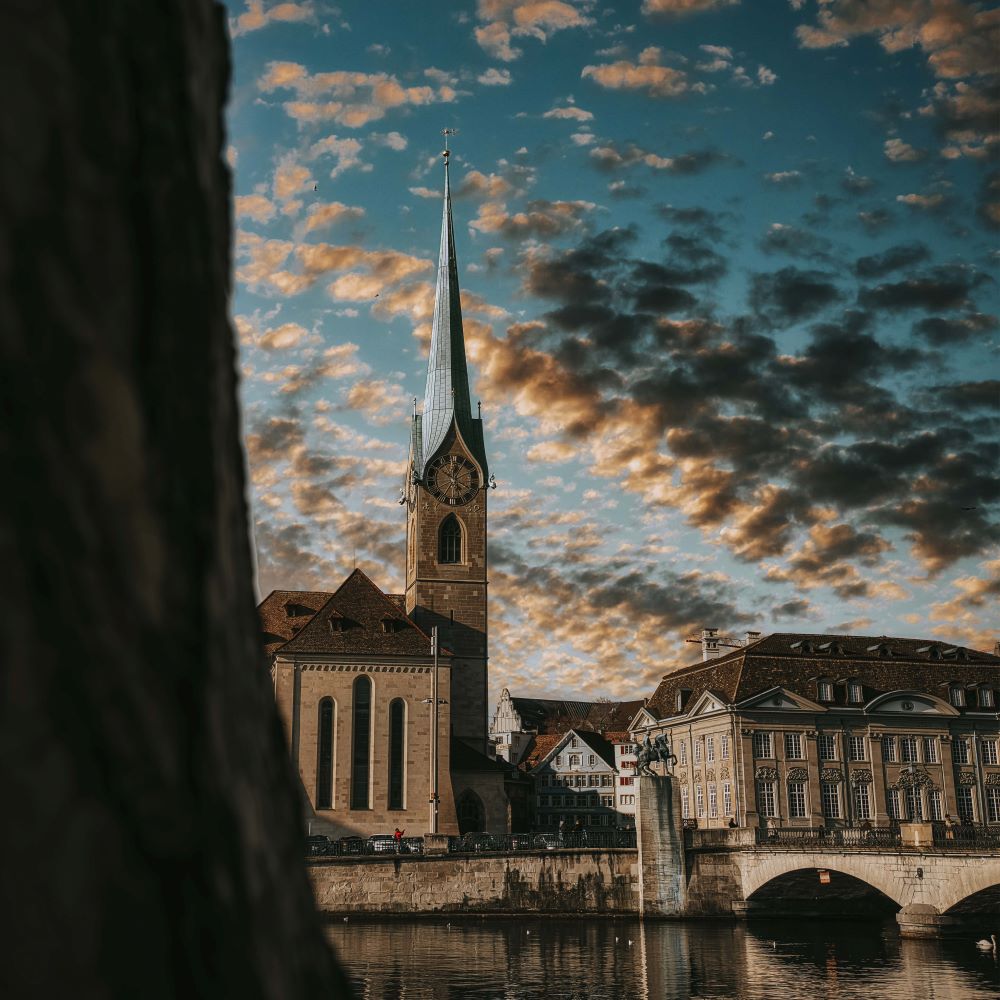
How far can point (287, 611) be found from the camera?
64.6m

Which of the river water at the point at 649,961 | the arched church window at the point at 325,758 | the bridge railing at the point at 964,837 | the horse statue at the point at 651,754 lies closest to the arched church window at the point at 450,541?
the arched church window at the point at 325,758

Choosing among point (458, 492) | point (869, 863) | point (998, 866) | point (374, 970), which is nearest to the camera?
point (374, 970)

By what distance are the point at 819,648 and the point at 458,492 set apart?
21311 mm

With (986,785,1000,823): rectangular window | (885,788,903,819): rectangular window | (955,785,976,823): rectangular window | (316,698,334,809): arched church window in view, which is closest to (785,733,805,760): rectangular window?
(885,788,903,819): rectangular window

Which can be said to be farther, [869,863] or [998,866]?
[869,863]

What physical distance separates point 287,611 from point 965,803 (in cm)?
3547

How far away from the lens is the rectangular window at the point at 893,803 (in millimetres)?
61812

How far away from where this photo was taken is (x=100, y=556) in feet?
2.97

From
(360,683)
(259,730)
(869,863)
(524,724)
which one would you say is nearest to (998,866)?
(869,863)

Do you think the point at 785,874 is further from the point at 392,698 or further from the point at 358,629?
the point at 358,629

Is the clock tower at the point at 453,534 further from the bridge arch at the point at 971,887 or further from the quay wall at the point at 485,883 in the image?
the bridge arch at the point at 971,887

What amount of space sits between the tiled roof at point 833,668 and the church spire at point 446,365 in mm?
19079

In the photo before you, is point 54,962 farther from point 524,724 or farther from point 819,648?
point 524,724

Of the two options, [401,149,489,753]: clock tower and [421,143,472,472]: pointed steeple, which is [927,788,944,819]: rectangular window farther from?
[421,143,472,472]: pointed steeple
